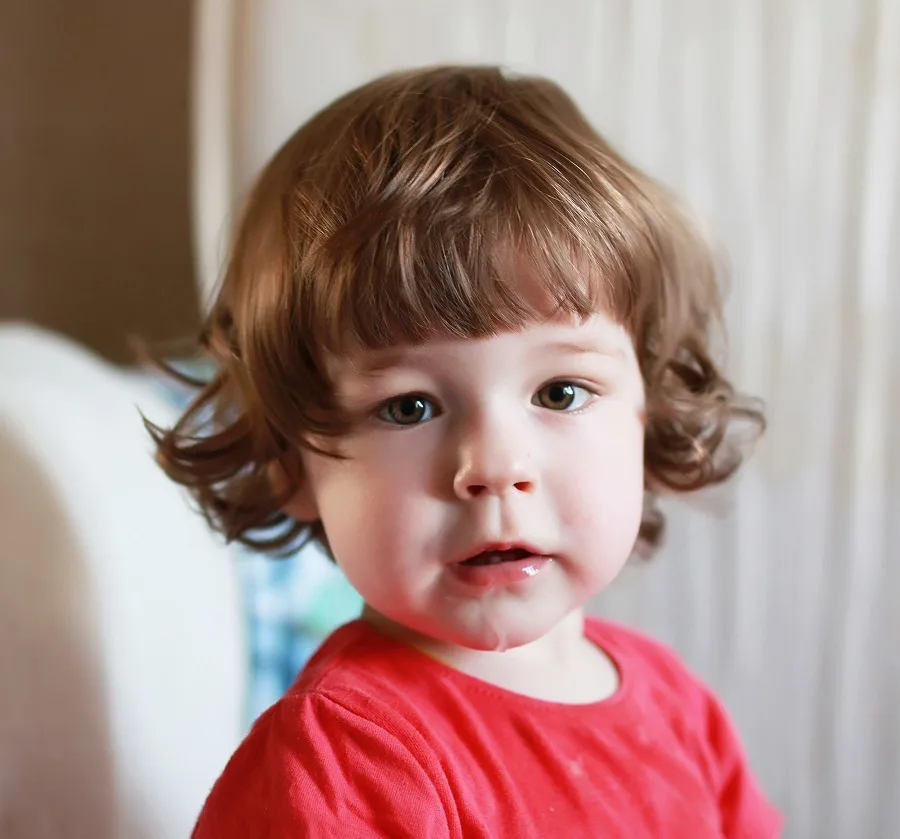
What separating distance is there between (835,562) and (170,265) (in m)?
1.03

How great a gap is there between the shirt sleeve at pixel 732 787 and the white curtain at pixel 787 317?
0.20m

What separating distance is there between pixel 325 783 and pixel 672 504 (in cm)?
53

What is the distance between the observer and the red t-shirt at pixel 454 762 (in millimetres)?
524

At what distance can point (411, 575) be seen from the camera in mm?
559

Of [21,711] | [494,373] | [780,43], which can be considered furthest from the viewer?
[780,43]

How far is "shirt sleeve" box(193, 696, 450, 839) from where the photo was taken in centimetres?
51

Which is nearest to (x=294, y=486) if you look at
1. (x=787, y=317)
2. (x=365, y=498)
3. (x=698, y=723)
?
(x=365, y=498)

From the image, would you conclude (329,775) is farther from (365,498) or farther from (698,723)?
(698,723)

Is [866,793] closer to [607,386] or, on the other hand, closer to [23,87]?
[607,386]

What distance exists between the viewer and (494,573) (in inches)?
22.0

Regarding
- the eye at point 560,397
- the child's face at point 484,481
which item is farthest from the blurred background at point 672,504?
the eye at point 560,397

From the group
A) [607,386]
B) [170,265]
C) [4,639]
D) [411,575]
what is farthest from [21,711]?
[170,265]

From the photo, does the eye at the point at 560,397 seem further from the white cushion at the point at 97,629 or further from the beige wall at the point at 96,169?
the beige wall at the point at 96,169

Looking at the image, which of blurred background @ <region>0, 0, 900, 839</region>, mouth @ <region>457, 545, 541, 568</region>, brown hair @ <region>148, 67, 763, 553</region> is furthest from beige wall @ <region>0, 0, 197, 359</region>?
mouth @ <region>457, 545, 541, 568</region>
